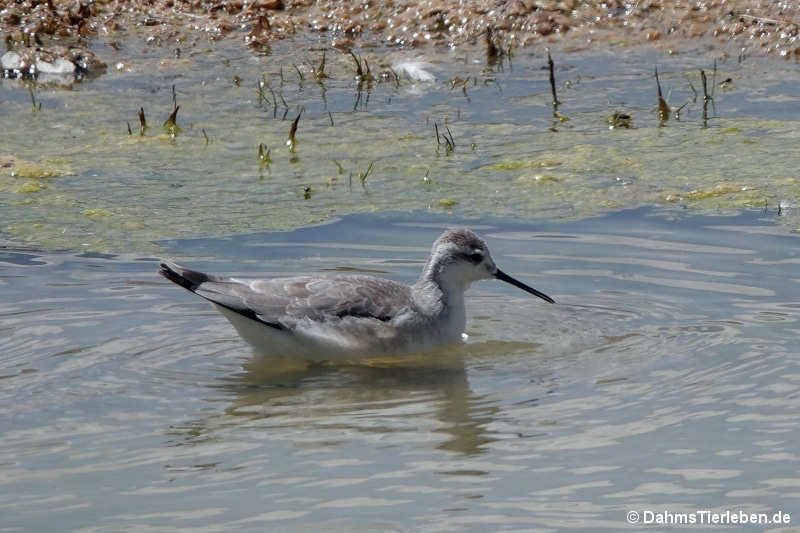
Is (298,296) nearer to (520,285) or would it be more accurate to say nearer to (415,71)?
(520,285)

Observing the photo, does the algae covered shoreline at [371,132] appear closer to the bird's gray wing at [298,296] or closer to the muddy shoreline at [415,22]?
the muddy shoreline at [415,22]

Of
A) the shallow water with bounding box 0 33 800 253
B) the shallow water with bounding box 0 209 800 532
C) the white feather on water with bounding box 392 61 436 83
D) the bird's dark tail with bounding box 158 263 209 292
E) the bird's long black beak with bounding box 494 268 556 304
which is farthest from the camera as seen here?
the white feather on water with bounding box 392 61 436 83

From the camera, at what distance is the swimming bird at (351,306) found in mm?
7359

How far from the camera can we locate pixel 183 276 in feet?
23.9

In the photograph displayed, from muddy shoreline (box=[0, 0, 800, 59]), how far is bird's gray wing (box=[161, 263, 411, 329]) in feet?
20.5

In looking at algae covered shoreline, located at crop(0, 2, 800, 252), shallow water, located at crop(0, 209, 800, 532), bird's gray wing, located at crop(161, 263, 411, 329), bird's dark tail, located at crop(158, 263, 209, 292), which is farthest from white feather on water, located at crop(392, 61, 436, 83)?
bird's dark tail, located at crop(158, 263, 209, 292)

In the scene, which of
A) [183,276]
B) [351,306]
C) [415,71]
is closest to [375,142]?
[415,71]

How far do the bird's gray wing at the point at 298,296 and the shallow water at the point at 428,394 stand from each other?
0.99 ft

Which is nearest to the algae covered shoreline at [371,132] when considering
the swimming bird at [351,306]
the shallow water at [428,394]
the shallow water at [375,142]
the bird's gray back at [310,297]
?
the shallow water at [375,142]

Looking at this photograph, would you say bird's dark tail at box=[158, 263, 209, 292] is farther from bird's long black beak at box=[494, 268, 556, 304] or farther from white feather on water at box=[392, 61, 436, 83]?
white feather on water at box=[392, 61, 436, 83]

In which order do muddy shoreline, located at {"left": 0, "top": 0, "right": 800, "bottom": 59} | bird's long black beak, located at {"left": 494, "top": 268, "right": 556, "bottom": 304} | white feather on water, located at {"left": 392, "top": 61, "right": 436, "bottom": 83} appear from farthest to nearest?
1. muddy shoreline, located at {"left": 0, "top": 0, "right": 800, "bottom": 59}
2. white feather on water, located at {"left": 392, "top": 61, "right": 436, "bottom": 83}
3. bird's long black beak, located at {"left": 494, "top": 268, "right": 556, "bottom": 304}

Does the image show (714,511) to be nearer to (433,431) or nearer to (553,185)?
(433,431)

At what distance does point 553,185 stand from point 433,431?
3.87 meters

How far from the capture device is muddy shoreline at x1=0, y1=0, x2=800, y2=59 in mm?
13453
